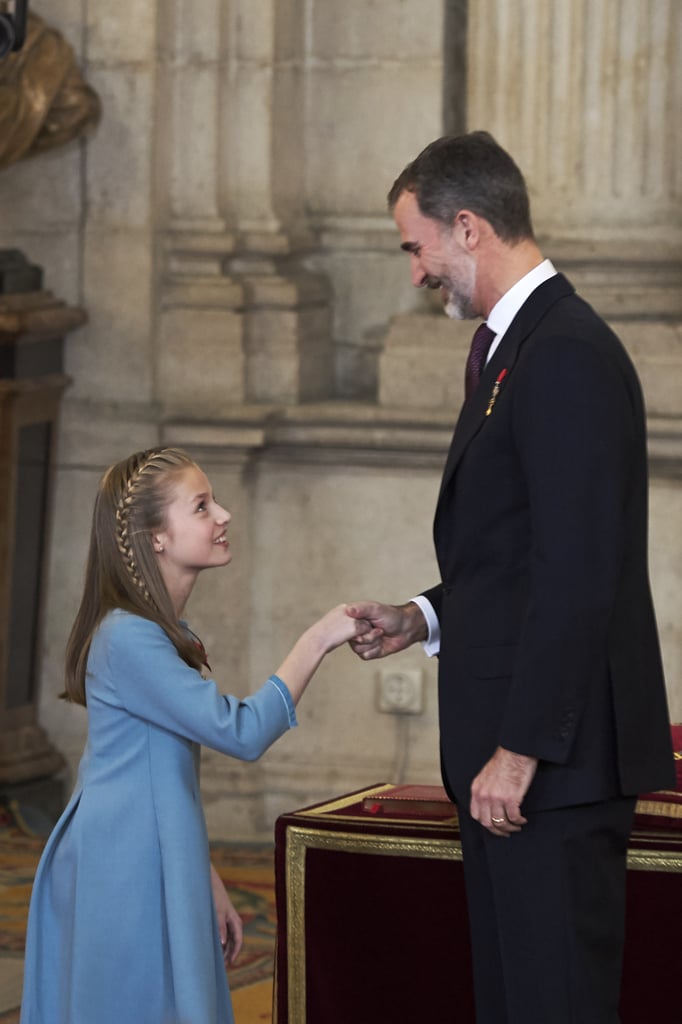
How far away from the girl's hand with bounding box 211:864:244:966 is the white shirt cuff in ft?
1.84

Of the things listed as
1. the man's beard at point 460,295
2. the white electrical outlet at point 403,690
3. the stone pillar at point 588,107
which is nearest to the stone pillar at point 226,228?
the stone pillar at point 588,107

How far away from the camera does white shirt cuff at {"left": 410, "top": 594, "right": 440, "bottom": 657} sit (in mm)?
3555

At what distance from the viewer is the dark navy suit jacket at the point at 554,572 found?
286 cm

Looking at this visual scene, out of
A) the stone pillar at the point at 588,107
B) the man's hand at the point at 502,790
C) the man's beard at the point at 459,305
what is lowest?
the man's hand at the point at 502,790

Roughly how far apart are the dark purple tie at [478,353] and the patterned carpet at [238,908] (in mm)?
2062

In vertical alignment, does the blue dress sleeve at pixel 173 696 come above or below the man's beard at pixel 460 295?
below

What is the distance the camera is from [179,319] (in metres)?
6.38

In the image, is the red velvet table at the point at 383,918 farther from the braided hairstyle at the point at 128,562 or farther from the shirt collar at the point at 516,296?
the shirt collar at the point at 516,296

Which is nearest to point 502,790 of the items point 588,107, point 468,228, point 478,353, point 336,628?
point 336,628

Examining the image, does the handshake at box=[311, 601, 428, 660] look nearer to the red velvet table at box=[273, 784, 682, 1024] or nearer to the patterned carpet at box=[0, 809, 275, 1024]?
the red velvet table at box=[273, 784, 682, 1024]

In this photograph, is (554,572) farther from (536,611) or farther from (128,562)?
(128,562)

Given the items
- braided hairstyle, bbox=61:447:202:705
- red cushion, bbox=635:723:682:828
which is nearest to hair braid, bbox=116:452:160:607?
braided hairstyle, bbox=61:447:202:705

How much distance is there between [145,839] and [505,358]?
98cm

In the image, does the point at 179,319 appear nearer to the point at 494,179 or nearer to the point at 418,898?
the point at 418,898
